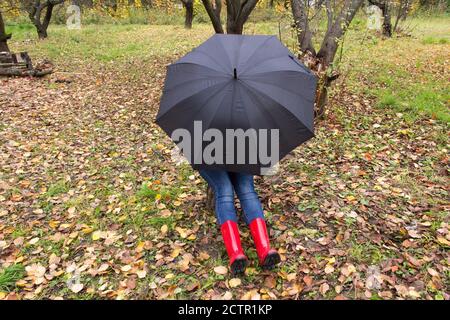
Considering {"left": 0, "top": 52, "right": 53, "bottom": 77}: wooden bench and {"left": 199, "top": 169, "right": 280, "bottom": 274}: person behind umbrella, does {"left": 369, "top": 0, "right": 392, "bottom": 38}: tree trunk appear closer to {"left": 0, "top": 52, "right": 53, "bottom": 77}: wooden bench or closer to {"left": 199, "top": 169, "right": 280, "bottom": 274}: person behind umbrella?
{"left": 0, "top": 52, "right": 53, "bottom": 77}: wooden bench

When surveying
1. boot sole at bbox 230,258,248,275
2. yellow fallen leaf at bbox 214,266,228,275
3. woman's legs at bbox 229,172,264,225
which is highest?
woman's legs at bbox 229,172,264,225

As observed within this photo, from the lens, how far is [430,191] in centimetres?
410

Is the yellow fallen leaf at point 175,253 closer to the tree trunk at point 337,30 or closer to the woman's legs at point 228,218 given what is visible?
the woman's legs at point 228,218

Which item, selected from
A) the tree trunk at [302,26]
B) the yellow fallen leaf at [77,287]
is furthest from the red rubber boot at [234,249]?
the tree trunk at [302,26]

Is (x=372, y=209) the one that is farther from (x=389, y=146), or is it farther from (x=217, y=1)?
(x=217, y=1)

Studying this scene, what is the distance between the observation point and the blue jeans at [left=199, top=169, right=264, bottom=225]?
10.0ft

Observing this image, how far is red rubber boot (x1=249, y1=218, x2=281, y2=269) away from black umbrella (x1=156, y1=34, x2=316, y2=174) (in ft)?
1.84

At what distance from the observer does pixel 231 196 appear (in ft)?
10.3

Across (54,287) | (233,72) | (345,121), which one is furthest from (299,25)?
(54,287)

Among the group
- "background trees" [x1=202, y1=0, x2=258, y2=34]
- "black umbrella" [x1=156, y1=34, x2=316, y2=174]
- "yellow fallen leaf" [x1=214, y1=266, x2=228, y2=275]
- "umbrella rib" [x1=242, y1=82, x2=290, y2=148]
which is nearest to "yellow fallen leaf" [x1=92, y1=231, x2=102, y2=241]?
"yellow fallen leaf" [x1=214, y1=266, x2=228, y2=275]

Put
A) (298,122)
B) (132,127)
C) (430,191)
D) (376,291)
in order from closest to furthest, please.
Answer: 1. (298,122)
2. (376,291)
3. (430,191)
4. (132,127)

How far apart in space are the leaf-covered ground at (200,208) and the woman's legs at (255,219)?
11.4 inches

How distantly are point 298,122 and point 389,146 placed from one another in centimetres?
312

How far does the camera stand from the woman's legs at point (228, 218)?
2.93 meters
